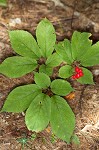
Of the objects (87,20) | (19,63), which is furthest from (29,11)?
(19,63)

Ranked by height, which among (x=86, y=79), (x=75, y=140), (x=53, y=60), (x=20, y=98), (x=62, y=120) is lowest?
(x=75, y=140)

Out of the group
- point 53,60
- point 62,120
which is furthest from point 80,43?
point 62,120

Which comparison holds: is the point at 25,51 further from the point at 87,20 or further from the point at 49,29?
the point at 87,20

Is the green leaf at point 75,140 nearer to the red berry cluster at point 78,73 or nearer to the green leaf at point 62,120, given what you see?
the green leaf at point 62,120

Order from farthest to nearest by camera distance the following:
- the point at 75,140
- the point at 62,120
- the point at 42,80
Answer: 1. the point at 75,140
2. the point at 42,80
3. the point at 62,120

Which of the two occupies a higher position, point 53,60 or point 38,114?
point 53,60

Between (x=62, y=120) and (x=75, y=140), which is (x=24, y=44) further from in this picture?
(x=75, y=140)
